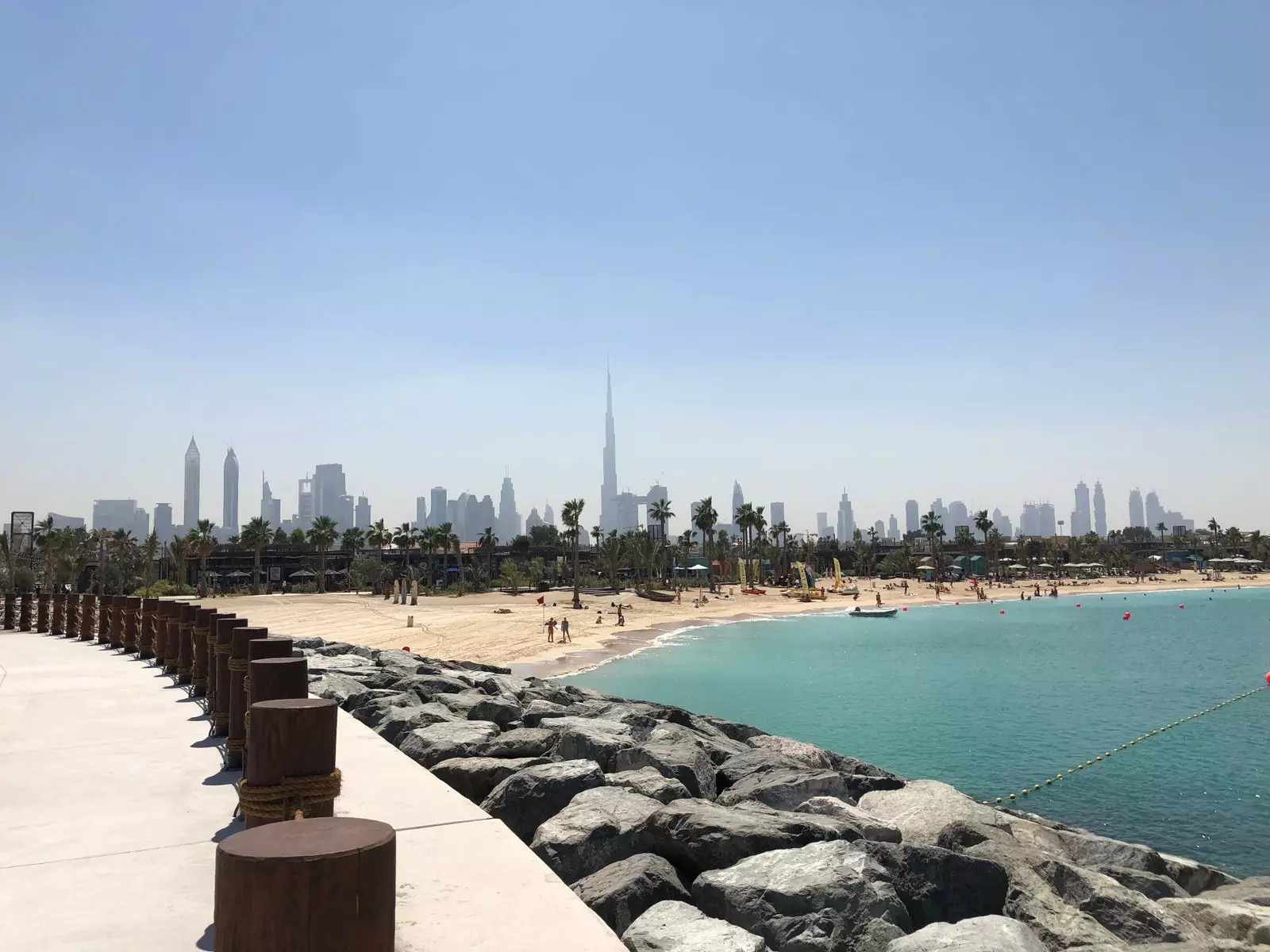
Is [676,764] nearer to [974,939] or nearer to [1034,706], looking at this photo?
[974,939]

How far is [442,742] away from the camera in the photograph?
781cm

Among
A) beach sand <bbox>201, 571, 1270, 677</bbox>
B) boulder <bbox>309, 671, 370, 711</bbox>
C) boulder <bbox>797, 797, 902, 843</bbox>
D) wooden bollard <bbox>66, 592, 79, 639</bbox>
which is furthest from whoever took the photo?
beach sand <bbox>201, 571, 1270, 677</bbox>

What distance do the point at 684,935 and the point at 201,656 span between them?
740 cm

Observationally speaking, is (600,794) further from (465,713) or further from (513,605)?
(513,605)

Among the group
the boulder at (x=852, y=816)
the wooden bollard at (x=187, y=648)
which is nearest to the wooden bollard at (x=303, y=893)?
the boulder at (x=852, y=816)

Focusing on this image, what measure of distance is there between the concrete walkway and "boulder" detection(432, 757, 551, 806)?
1.29 feet

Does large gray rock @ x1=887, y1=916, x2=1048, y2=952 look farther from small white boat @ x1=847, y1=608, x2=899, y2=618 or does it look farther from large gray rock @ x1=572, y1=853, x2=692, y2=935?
small white boat @ x1=847, y1=608, x2=899, y2=618

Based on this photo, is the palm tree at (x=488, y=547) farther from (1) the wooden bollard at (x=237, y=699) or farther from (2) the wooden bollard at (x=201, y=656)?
(1) the wooden bollard at (x=237, y=699)

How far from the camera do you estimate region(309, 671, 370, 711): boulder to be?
10.2 metres

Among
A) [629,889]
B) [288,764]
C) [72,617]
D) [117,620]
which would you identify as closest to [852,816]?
[629,889]

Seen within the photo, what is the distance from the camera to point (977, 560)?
126625 millimetres

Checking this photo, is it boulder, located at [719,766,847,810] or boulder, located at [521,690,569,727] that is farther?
boulder, located at [521,690,569,727]

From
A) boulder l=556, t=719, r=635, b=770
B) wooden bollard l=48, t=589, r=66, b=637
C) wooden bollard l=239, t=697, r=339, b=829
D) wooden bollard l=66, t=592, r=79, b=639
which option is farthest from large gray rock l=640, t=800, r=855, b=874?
wooden bollard l=48, t=589, r=66, b=637

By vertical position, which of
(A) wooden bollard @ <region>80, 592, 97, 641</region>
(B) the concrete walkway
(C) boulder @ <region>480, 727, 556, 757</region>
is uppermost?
(A) wooden bollard @ <region>80, 592, 97, 641</region>
